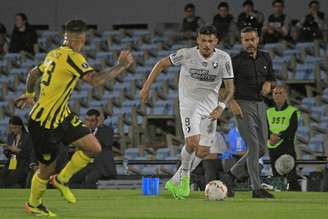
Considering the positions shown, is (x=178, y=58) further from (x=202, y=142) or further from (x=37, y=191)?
(x=37, y=191)

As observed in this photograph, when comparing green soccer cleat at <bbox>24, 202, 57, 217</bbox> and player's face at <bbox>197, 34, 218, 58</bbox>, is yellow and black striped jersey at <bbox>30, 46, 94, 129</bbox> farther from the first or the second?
player's face at <bbox>197, 34, 218, 58</bbox>

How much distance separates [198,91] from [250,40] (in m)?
1.02

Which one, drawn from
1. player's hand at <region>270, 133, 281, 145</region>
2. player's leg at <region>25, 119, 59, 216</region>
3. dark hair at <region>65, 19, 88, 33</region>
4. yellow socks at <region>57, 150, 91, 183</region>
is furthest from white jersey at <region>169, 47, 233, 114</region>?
player's hand at <region>270, 133, 281, 145</region>

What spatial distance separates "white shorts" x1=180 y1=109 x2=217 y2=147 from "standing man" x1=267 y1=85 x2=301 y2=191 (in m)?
3.87

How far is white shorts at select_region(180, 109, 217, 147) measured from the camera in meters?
14.2

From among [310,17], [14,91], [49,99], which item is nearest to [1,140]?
[14,91]

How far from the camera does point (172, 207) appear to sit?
12578 millimetres

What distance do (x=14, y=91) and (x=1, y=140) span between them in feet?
8.03

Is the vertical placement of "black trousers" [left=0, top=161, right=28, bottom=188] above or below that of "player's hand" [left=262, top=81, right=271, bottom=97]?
below

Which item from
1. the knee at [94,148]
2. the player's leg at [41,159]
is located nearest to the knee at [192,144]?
the knee at [94,148]

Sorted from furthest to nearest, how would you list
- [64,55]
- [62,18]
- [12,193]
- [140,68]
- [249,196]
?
[62,18] < [140,68] < [12,193] < [249,196] < [64,55]

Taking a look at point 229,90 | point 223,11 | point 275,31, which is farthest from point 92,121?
point 223,11

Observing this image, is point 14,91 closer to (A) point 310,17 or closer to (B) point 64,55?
(A) point 310,17

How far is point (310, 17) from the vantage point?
23.5 meters
